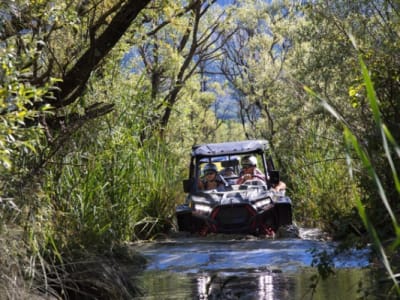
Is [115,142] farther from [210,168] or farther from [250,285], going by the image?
[210,168]

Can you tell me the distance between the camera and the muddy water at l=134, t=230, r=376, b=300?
301 inches

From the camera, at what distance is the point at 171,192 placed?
1503 centimetres

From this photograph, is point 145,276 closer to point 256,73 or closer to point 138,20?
point 138,20

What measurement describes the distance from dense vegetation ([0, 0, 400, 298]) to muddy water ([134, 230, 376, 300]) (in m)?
0.55

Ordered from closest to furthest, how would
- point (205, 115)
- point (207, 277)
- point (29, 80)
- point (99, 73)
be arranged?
point (29, 80)
point (207, 277)
point (99, 73)
point (205, 115)

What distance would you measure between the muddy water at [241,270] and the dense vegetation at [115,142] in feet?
1.80

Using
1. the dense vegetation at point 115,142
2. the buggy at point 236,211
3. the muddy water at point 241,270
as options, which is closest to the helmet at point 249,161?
the buggy at point 236,211

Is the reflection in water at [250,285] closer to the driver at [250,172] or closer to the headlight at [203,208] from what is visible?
the headlight at [203,208]

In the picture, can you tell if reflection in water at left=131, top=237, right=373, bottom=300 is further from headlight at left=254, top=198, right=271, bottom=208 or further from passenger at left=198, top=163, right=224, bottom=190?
passenger at left=198, top=163, right=224, bottom=190

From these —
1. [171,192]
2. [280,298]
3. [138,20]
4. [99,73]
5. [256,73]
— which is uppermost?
[256,73]

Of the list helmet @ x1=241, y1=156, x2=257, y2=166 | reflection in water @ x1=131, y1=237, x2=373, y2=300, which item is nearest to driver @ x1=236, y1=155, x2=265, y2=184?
helmet @ x1=241, y1=156, x2=257, y2=166

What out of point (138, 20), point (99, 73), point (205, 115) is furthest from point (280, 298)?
point (205, 115)

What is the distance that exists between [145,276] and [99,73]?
3.94 m

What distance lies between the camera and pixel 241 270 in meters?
9.41
